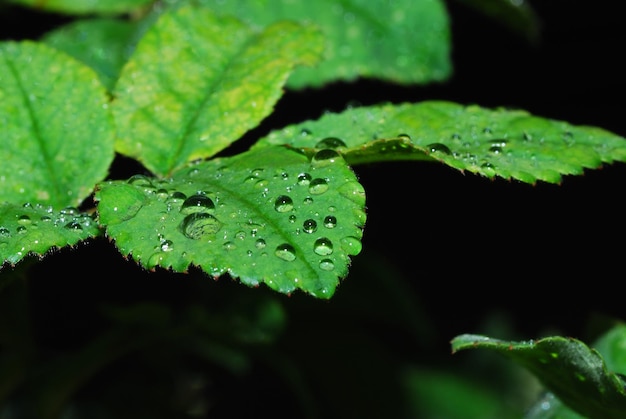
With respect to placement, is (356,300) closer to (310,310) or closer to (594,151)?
(310,310)

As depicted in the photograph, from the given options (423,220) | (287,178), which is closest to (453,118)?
(287,178)

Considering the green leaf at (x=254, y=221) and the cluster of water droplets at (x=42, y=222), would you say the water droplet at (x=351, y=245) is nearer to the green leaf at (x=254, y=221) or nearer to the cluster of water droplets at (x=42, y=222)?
the green leaf at (x=254, y=221)

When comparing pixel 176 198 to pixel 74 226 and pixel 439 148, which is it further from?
pixel 439 148

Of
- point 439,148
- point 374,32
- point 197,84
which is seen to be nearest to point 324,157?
point 439,148

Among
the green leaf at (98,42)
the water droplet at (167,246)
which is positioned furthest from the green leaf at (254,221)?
the green leaf at (98,42)

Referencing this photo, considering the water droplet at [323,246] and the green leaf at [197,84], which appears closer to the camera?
the water droplet at [323,246]

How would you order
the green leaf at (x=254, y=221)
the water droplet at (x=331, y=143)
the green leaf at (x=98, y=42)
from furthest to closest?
the green leaf at (x=98, y=42)
the water droplet at (x=331, y=143)
the green leaf at (x=254, y=221)

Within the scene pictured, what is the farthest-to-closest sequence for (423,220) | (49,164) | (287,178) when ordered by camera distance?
(423,220)
(49,164)
(287,178)
